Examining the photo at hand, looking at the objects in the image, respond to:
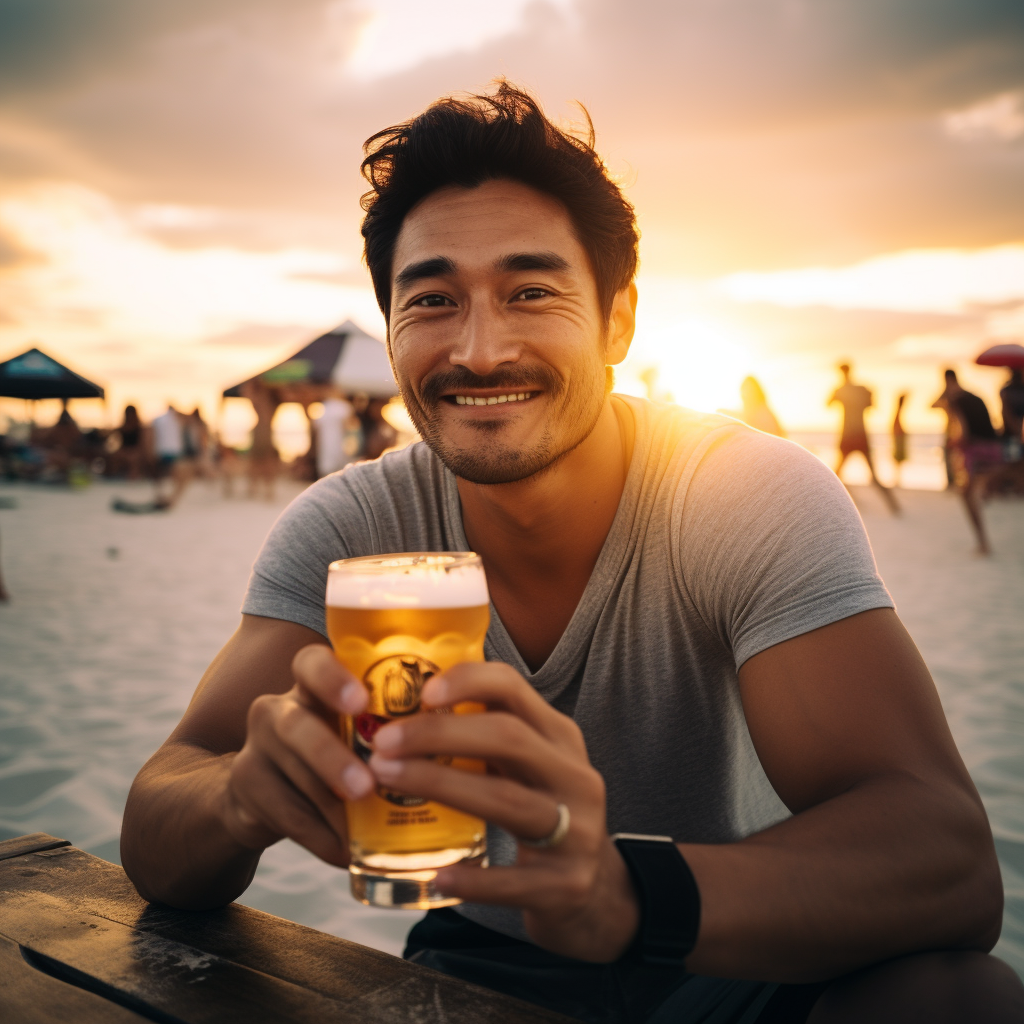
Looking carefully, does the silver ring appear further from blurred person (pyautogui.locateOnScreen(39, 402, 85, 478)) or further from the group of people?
blurred person (pyautogui.locateOnScreen(39, 402, 85, 478))

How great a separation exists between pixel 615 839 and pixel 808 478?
764 mm

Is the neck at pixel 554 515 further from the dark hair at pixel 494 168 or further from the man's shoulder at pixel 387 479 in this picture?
the dark hair at pixel 494 168

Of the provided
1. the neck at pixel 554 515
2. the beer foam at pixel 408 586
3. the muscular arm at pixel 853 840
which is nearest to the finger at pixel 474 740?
the beer foam at pixel 408 586

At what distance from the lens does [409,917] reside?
7.77ft

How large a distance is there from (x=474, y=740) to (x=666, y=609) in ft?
2.77

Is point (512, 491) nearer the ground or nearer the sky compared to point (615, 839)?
nearer the sky

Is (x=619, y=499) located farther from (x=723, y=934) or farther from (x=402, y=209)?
(x=723, y=934)

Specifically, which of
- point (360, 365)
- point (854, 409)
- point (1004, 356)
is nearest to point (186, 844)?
point (854, 409)

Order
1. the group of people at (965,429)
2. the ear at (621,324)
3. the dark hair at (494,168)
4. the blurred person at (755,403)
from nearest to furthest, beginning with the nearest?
the dark hair at (494,168) → the ear at (621,324) → the group of people at (965,429) → the blurred person at (755,403)

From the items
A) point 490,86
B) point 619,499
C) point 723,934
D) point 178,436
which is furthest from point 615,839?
point 178,436

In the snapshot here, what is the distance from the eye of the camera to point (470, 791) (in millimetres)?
789

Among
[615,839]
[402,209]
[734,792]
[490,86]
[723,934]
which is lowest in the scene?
[734,792]

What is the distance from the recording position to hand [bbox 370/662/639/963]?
79cm

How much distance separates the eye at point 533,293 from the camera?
174 cm
